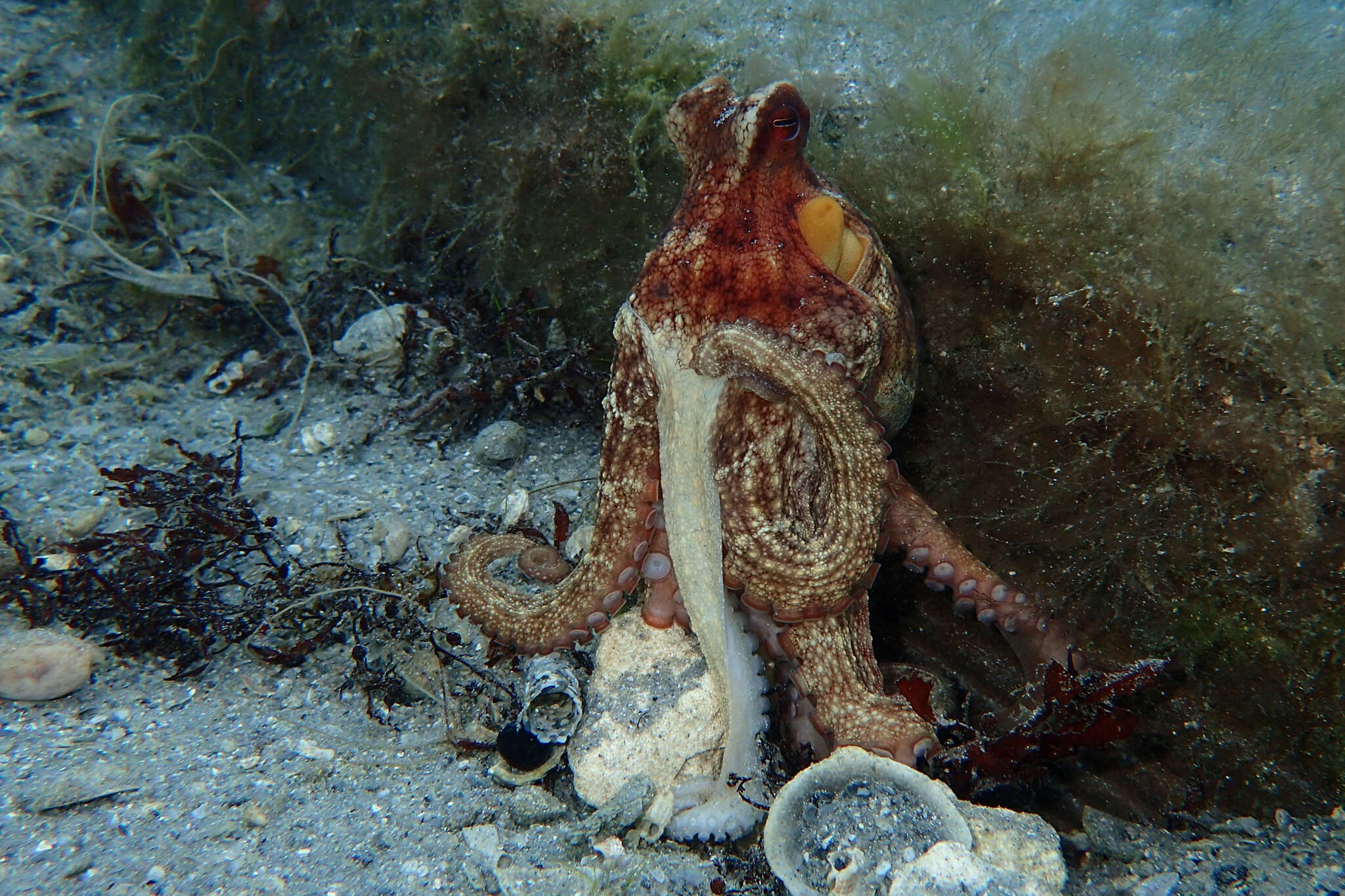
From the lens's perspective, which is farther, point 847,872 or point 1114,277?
point 1114,277

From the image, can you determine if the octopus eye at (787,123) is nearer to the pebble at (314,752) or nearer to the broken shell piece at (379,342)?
the pebble at (314,752)

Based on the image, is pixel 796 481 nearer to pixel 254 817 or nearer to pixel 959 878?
pixel 959 878

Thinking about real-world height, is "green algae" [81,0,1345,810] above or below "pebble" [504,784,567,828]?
above

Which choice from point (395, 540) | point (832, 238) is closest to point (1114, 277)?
point (832, 238)

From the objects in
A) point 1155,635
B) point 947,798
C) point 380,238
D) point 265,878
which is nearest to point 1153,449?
point 1155,635

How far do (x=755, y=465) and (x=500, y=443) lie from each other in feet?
6.32

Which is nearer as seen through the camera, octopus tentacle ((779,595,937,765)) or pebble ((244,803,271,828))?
pebble ((244,803,271,828))

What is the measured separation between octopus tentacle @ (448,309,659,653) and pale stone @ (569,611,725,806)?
0.24 m

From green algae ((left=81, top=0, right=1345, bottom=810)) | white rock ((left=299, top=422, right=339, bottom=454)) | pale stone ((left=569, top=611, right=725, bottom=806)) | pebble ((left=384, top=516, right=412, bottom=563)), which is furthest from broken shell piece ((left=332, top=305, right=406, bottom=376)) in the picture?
pale stone ((left=569, top=611, right=725, bottom=806))

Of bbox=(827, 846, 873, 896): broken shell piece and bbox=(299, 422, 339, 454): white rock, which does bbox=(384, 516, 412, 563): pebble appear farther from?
bbox=(827, 846, 873, 896): broken shell piece

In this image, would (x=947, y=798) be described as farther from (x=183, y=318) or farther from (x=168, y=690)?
(x=183, y=318)

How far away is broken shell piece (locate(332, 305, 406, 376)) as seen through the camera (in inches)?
165

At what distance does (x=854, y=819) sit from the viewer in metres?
2.04

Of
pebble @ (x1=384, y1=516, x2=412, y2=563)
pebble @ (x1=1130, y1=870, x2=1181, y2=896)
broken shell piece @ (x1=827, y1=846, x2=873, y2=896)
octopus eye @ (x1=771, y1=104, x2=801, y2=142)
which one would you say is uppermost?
octopus eye @ (x1=771, y1=104, x2=801, y2=142)
